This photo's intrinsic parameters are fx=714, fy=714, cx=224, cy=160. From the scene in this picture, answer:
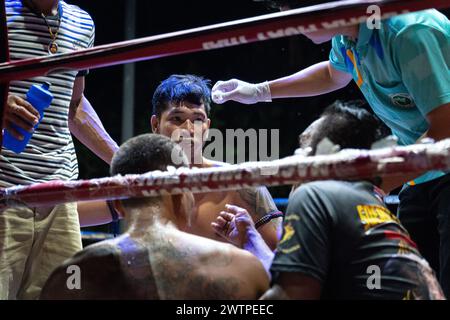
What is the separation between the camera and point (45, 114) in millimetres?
2152

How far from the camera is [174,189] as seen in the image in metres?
1.48

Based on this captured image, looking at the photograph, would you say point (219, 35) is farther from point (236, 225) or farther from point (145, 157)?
point (236, 225)

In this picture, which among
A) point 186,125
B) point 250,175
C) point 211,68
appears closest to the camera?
point 250,175

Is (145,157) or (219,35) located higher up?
(219,35)

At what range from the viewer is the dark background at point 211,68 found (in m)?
5.88

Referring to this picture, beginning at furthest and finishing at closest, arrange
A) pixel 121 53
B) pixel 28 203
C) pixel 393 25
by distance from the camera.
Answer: pixel 393 25, pixel 28 203, pixel 121 53

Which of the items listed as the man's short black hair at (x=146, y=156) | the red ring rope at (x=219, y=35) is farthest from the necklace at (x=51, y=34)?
the man's short black hair at (x=146, y=156)

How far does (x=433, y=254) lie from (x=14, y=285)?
3.93ft

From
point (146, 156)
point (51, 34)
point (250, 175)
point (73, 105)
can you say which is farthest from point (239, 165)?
point (73, 105)

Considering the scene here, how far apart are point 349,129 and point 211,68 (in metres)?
4.93

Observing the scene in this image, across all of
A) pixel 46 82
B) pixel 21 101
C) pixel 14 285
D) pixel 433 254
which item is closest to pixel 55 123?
pixel 46 82

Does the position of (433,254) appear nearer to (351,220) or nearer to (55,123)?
(351,220)

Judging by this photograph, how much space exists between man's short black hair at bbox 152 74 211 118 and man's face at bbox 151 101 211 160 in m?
0.02

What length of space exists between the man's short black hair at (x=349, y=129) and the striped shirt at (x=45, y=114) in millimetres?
890
